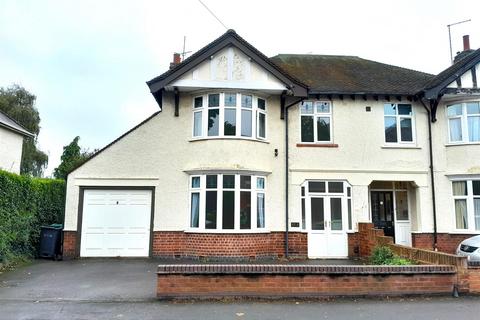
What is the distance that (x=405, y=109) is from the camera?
1472 centimetres

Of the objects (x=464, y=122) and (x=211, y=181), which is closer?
(x=211, y=181)

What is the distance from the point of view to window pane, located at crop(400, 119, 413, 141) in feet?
47.8

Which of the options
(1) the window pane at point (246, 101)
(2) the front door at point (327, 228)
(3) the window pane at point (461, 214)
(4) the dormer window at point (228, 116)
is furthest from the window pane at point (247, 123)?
(3) the window pane at point (461, 214)

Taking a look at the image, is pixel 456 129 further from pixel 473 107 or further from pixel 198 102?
pixel 198 102

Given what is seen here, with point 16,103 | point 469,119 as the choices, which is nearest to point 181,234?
point 469,119

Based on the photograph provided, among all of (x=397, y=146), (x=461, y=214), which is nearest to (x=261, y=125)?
(x=397, y=146)

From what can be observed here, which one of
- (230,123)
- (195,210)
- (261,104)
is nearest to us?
(195,210)

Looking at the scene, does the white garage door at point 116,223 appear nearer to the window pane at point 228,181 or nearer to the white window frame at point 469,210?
the window pane at point 228,181

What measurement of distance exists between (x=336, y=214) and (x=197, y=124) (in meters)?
5.95

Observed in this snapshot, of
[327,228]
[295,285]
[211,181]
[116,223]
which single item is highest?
[211,181]

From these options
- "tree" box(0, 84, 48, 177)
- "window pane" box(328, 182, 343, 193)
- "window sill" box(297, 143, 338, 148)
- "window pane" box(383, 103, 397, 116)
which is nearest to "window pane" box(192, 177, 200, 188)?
"window sill" box(297, 143, 338, 148)

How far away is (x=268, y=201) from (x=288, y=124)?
2960mm

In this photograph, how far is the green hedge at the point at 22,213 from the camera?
11.6 m

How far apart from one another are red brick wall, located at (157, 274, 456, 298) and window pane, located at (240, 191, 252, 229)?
542 centimetres
